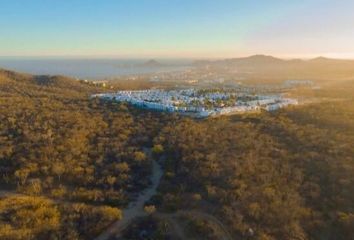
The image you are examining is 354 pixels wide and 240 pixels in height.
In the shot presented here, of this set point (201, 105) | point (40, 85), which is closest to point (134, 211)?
point (201, 105)

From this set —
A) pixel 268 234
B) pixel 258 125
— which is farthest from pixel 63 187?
pixel 258 125

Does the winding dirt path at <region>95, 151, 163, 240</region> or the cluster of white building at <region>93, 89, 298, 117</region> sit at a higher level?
the cluster of white building at <region>93, 89, 298, 117</region>

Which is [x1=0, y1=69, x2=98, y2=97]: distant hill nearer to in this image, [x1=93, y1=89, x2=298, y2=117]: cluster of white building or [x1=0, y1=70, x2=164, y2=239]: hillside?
[x1=93, y1=89, x2=298, y2=117]: cluster of white building

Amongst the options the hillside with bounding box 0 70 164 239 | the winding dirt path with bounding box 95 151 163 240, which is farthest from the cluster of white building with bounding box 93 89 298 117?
the winding dirt path with bounding box 95 151 163 240

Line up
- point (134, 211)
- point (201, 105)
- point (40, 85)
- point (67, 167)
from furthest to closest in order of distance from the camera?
1. point (40, 85)
2. point (201, 105)
3. point (67, 167)
4. point (134, 211)

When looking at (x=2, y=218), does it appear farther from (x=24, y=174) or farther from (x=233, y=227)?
(x=233, y=227)

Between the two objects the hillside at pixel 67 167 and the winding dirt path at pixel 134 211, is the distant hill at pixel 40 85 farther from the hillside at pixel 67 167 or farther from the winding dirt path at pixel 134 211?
the winding dirt path at pixel 134 211

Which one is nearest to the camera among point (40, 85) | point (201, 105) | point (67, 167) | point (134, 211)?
point (134, 211)

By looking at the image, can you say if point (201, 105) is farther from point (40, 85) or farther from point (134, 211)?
point (40, 85)

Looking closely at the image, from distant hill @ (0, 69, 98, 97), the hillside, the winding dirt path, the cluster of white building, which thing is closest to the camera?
the winding dirt path

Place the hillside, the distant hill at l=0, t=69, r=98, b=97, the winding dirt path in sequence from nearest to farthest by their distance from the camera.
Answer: the winding dirt path < the hillside < the distant hill at l=0, t=69, r=98, b=97

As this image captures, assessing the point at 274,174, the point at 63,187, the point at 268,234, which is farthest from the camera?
the point at 274,174
